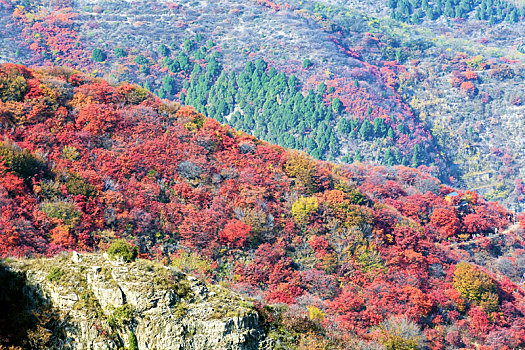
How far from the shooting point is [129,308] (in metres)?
24.8

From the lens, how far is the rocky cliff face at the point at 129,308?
79.3ft

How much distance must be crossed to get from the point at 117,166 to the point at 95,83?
595 inches

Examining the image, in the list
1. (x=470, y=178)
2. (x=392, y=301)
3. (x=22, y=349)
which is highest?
(x=22, y=349)

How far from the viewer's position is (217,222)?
150ft

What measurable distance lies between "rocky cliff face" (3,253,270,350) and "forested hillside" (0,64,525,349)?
342 centimetres

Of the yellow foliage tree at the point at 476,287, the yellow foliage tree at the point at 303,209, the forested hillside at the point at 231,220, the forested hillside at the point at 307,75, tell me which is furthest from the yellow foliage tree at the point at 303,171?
the forested hillside at the point at 307,75

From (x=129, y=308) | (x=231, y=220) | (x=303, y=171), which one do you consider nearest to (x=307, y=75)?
(x=303, y=171)

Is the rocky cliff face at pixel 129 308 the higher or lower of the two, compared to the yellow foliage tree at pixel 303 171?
higher

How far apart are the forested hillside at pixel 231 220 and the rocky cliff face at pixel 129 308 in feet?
11.2

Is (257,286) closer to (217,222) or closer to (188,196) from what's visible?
(217,222)

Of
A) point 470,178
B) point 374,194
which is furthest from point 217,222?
point 470,178

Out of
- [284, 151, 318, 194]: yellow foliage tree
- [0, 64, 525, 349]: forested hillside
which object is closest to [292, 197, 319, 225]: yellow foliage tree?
[0, 64, 525, 349]: forested hillside

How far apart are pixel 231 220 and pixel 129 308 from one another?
2223 centimetres

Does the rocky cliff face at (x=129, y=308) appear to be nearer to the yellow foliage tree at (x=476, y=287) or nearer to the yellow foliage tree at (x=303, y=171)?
the yellow foliage tree at (x=476, y=287)
